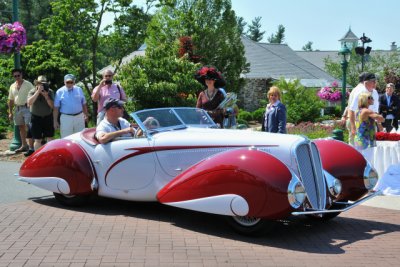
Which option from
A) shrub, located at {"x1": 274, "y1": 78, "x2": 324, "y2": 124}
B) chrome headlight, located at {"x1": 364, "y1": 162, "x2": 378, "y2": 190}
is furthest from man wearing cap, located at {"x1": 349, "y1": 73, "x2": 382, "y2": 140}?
shrub, located at {"x1": 274, "y1": 78, "x2": 324, "y2": 124}

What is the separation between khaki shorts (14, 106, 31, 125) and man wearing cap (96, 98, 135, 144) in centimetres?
532

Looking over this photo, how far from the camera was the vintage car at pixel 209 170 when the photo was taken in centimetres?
575

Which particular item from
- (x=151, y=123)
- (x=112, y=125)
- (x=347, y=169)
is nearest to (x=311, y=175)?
(x=347, y=169)

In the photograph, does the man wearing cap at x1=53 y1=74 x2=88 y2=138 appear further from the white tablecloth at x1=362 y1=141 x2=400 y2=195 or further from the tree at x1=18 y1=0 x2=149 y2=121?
the tree at x1=18 y1=0 x2=149 y2=121

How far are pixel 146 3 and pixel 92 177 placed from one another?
44.8 feet

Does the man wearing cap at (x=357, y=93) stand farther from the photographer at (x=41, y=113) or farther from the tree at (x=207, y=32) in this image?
the tree at (x=207, y=32)

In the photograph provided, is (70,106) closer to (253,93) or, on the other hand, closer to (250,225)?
(250,225)

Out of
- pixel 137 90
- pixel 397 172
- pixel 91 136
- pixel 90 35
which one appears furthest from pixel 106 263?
pixel 90 35

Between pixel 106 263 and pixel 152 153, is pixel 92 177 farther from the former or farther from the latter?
pixel 106 263

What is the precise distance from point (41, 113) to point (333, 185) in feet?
23.1

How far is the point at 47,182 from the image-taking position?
7.51 m

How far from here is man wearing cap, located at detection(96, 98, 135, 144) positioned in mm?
7234

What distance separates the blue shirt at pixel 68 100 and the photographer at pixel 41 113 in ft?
2.17

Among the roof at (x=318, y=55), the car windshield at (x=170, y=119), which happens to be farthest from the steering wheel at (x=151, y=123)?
the roof at (x=318, y=55)
